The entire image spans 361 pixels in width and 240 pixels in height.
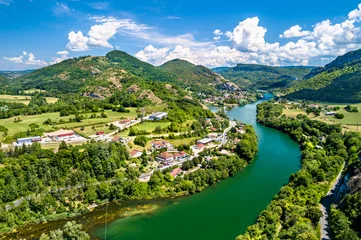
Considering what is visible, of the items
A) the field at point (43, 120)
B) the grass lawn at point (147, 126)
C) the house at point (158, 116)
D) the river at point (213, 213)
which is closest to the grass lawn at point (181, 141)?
the grass lawn at point (147, 126)

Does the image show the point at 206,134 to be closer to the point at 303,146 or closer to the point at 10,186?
the point at 303,146

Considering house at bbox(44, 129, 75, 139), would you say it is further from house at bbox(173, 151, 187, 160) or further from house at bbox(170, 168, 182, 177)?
house at bbox(170, 168, 182, 177)

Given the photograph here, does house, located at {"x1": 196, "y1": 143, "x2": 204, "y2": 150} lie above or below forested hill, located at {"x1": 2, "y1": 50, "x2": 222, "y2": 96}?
below

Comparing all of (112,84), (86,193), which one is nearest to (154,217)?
(86,193)

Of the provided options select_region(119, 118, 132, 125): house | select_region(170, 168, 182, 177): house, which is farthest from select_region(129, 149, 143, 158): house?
select_region(119, 118, 132, 125): house

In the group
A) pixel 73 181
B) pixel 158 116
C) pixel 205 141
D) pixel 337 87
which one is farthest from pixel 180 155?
pixel 337 87

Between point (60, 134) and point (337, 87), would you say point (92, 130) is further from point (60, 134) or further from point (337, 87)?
point (337, 87)

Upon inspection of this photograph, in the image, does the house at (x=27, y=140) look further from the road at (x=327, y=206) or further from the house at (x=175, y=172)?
the road at (x=327, y=206)

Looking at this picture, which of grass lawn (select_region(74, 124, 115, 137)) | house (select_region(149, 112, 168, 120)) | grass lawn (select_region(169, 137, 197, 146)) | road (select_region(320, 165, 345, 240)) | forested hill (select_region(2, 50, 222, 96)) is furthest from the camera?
forested hill (select_region(2, 50, 222, 96))
